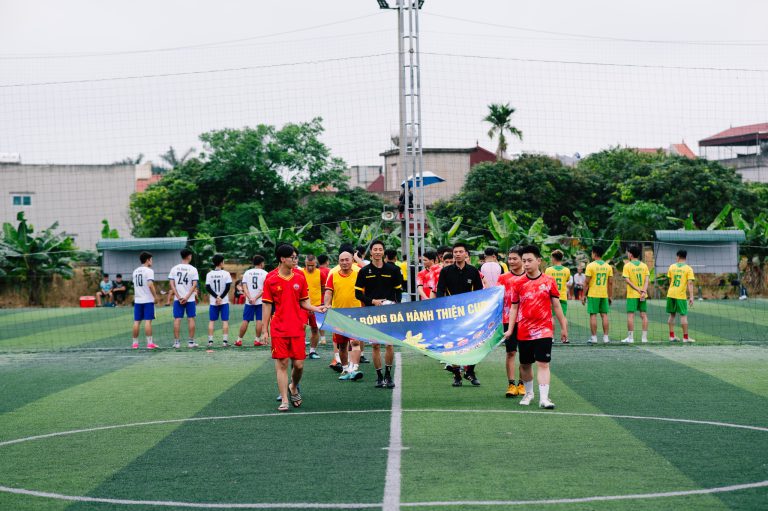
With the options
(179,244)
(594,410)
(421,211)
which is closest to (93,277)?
(179,244)

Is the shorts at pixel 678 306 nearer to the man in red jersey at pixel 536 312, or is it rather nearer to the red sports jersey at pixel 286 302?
the man in red jersey at pixel 536 312

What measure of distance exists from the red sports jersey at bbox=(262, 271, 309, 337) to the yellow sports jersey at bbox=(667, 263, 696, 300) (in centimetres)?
1020

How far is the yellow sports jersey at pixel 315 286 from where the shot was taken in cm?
1702

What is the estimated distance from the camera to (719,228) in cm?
3838

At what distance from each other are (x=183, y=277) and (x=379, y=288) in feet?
23.2

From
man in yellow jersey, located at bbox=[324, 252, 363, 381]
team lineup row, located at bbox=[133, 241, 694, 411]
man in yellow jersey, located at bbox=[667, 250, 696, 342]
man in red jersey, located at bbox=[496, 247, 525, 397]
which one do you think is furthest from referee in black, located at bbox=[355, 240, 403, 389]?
man in yellow jersey, located at bbox=[667, 250, 696, 342]

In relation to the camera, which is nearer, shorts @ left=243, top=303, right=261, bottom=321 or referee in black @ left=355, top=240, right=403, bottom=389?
→ referee in black @ left=355, top=240, right=403, bottom=389

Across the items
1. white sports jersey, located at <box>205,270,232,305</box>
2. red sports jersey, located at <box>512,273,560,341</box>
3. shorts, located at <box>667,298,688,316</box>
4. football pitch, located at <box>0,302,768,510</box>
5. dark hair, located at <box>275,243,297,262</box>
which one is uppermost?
dark hair, located at <box>275,243,297,262</box>

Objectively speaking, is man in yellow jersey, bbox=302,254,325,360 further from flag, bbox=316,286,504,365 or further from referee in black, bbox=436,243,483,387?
flag, bbox=316,286,504,365

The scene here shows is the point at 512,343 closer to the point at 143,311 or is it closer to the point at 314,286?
the point at 314,286

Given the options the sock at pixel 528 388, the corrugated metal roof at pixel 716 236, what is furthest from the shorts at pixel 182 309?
the corrugated metal roof at pixel 716 236

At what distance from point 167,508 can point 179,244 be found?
2634 centimetres

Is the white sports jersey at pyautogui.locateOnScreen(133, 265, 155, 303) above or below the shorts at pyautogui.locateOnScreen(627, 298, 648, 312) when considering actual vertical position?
above

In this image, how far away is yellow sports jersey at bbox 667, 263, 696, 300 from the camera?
18719mm
